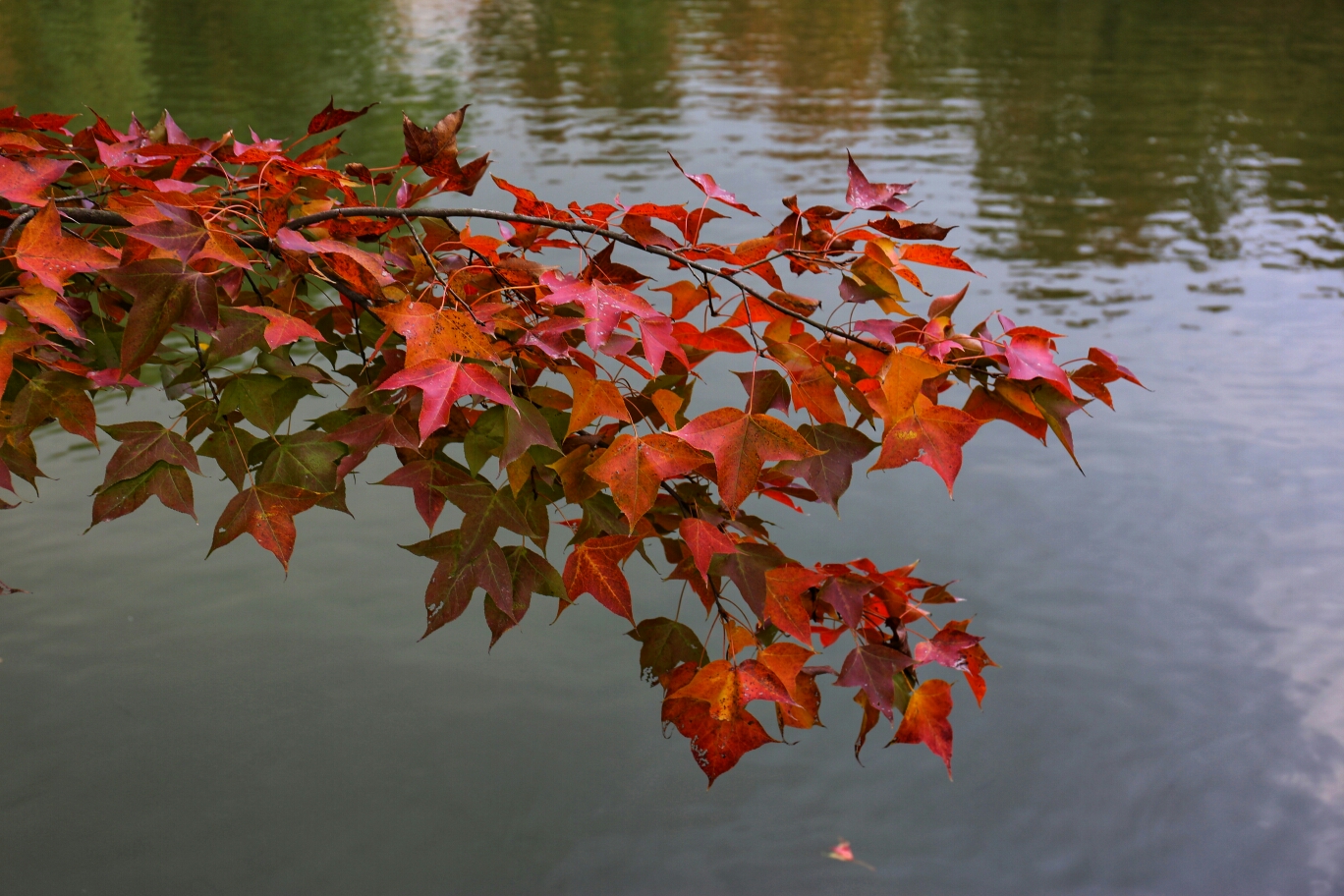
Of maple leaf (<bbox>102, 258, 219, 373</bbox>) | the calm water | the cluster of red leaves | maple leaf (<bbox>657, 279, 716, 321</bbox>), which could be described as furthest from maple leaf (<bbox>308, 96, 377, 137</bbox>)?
the calm water

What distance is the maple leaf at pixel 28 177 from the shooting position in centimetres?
88

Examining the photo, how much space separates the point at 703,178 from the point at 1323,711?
7.46ft

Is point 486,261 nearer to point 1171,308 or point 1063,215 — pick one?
point 1171,308

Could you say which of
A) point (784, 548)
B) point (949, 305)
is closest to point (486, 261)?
point (949, 305)

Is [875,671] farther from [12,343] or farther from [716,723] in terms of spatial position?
[12,343]

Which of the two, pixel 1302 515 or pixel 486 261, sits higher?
pixel 486 261

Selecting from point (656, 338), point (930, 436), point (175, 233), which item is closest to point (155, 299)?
point (175, 233)

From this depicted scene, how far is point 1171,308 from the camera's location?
A: 4625 millimetres

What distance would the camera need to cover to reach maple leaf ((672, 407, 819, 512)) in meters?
0.86

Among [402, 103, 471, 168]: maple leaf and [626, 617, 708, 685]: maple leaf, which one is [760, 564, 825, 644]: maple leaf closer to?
[626, 617, 708, 685]: maple leaf

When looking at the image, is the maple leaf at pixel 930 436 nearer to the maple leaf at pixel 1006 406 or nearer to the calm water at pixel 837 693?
the maple leaf at pixel 1006 406

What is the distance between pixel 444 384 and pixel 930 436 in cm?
42

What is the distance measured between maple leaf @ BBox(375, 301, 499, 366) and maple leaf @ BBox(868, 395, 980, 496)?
13.9 inches

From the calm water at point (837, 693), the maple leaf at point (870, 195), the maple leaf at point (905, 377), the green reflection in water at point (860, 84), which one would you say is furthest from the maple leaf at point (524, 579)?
the green reflection in water at point (860, 84)
